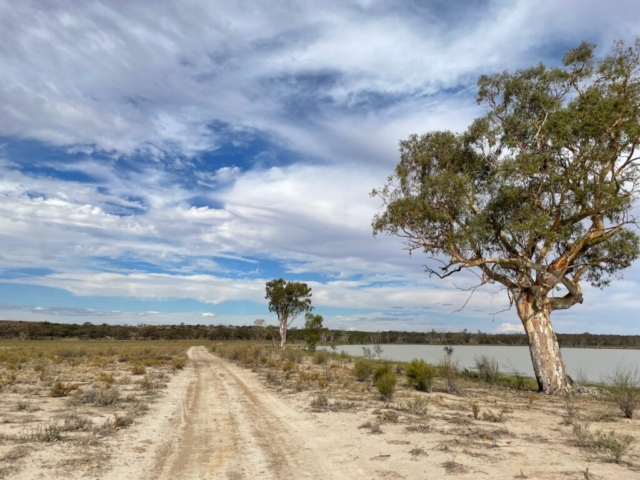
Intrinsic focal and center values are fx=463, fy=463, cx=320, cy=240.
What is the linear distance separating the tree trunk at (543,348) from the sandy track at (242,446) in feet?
34.4

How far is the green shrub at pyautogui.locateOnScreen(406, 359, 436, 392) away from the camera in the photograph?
16.3 m

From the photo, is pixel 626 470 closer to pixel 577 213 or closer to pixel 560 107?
pixel 577 213

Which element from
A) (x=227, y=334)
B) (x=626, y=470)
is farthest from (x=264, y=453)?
(x=227, y=334)

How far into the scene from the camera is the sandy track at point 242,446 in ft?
21.4

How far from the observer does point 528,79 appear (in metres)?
19.2

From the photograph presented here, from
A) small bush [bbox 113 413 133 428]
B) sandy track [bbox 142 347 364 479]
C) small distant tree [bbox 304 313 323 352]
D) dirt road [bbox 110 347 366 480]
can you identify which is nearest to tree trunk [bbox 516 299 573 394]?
sandy track [bbox 142 347 364 479]

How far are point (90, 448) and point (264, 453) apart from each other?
290cm

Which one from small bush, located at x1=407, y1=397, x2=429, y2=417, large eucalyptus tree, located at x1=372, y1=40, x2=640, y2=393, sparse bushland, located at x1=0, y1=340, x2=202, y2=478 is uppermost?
large eucalyptus tree, located at x1=372, y1=40, x2=640, y2=393

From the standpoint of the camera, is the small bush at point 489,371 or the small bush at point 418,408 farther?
the small bush at point 489,371

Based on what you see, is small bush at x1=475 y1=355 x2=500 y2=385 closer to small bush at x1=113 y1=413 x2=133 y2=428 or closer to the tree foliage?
the tree foliage

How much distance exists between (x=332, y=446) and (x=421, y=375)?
894 centimetres

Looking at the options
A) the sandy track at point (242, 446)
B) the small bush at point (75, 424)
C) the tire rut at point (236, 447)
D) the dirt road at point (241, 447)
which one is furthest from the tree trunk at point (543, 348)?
the small bush at point (75, 424)

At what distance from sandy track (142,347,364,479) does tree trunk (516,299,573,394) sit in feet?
34.4

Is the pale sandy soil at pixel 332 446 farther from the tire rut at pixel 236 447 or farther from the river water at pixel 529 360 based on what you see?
the river water at pixel 529 360
